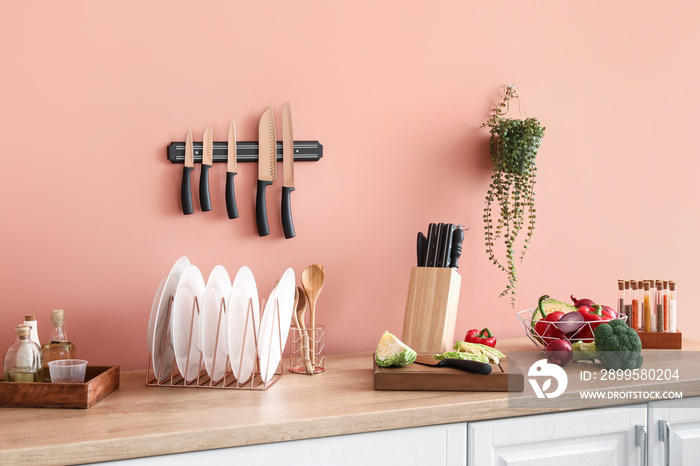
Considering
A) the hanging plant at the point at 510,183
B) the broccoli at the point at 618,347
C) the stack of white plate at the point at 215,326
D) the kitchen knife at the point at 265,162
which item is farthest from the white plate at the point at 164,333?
the broccoli at the point at 618,347

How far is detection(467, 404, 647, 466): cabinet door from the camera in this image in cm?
128

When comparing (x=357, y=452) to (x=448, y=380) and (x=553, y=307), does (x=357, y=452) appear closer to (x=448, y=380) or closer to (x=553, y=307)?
(x=448, y=380)

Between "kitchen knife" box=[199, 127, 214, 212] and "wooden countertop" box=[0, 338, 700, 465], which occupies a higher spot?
"kitchen knife" box=[199, 127, 214, 212]

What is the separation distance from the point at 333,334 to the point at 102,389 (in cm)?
67

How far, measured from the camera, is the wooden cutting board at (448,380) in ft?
4.35

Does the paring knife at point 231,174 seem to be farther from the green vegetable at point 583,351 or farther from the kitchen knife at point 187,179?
the green vegetable at point 583,351

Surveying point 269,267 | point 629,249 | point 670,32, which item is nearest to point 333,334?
point 269,267

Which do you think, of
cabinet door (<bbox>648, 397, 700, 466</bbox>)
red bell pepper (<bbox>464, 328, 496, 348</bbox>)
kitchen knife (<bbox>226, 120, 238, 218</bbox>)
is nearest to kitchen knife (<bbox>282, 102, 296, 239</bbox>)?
kitchen knife (<bbox>226, 120, 238, 218</bbox>)

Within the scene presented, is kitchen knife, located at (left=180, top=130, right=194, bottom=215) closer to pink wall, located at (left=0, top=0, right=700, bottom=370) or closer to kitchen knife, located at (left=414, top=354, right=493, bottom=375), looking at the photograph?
pink wall, located at (left=0, top=0, right=700, bottom=370)

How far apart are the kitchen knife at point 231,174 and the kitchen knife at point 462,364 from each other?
0.62 meters

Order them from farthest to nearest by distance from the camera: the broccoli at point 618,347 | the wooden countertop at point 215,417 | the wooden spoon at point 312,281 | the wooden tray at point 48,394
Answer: the wooden spoon at point 312,281 → the broccoli at point 618,347 → the wooden tray at point 48,394 → the wooden countertop at point 215,417

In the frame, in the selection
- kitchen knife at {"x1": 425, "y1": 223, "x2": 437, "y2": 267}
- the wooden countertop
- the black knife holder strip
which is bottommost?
the wooden countertop

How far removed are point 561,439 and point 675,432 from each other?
29cm

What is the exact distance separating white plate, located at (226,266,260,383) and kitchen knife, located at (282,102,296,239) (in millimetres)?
271
